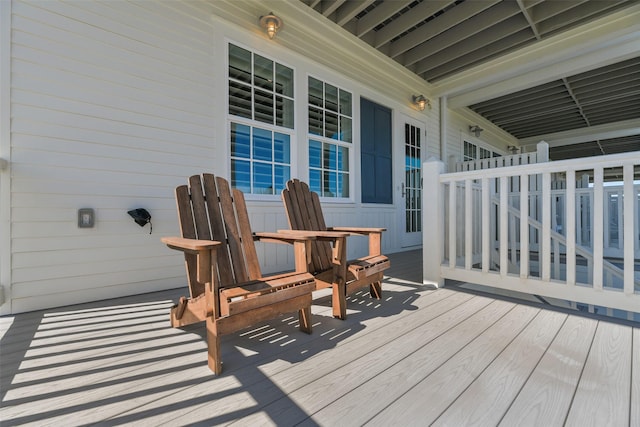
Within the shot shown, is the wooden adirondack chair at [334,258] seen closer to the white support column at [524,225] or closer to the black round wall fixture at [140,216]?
the white support column at [524,225]

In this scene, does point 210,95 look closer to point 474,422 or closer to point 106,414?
point 106,414

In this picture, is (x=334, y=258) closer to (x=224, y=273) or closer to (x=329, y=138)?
(x=224, y=273)

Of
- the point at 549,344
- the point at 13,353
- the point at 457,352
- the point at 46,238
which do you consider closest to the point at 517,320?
the point at 549,344

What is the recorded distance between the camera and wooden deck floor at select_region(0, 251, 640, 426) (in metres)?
1.03

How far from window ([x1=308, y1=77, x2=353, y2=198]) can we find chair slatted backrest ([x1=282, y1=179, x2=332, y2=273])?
1.36 m

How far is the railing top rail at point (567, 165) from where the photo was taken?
6.24 ft

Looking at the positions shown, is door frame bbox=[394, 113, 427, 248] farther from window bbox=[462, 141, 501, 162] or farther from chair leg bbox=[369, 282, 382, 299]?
chair leg bbox=[369, 282, 382, 299]

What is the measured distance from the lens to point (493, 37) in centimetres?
426

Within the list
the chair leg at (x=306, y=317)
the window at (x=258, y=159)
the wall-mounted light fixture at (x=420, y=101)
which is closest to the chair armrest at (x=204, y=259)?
the chair leg at (x=306, y=317)

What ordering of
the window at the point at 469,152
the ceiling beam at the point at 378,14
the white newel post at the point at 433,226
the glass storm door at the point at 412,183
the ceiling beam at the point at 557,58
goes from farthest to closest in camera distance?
the window at the point at 469,152 < the glass storm door at the point at 412,183 < the ceiling beam at the point at 557,58 < the ceiling beam at the point at 378,14 < the white newel post at the point at 433,226

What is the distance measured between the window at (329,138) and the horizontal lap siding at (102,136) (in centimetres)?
141

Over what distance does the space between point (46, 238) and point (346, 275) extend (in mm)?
2241

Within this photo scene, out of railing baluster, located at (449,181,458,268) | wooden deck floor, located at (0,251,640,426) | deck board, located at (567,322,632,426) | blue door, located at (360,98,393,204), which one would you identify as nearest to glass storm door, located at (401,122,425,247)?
blue door, located at (360,98,393,204)

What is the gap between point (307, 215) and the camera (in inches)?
96.0
